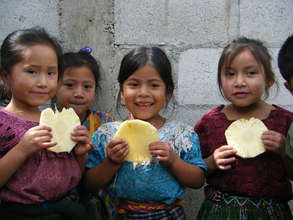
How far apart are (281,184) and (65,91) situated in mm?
1366

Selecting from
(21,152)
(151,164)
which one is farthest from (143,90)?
(21,152)

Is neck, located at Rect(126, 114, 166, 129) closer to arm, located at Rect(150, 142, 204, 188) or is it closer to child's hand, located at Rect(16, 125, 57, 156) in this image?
arm, located at Rect(150, 142, 204, 188)

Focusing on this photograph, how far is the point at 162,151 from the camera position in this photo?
6.41ft

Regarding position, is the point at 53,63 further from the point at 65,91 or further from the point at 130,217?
the point at 130,217

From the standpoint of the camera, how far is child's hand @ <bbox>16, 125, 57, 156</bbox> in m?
1.77

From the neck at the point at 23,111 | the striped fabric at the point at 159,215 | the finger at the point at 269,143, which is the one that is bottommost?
the striped fabric at the point at 159,215

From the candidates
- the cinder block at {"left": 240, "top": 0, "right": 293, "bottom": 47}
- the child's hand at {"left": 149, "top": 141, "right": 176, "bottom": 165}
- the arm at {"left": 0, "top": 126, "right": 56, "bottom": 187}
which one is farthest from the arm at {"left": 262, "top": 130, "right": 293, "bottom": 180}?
the arm at {"left": 0, "top": 126, "right": 56, "bottom": 187}

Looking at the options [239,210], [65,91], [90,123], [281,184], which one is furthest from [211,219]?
[65,91]

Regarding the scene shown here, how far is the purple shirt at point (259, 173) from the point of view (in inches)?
80.5

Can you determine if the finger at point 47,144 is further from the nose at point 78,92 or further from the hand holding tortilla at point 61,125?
the nose at point 78,92

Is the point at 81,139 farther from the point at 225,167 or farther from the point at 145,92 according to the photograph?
the point at 225,167

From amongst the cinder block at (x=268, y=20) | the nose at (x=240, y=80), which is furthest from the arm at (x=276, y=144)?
the cinder block at (x=268, y=20)

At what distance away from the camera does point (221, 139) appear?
2.17 m

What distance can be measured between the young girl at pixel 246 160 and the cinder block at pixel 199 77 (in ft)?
1.33
